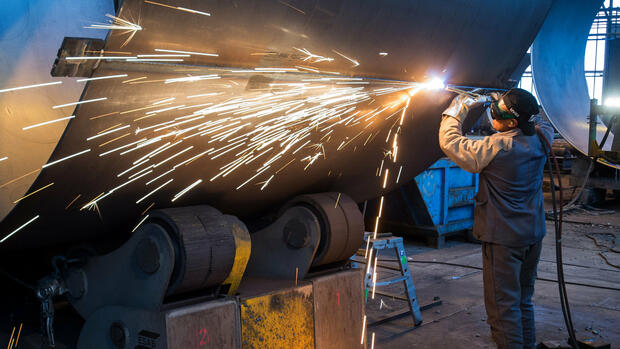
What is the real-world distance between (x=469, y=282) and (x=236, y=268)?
3046mm

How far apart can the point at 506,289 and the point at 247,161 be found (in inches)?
58.6

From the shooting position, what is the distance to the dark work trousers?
2727 millimetres

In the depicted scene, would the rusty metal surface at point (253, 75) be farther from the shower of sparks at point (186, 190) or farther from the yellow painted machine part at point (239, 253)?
the yellow painted machine part at point (239, 253)


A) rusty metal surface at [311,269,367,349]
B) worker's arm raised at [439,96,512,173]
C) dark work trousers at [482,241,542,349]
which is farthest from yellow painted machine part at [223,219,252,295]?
dark work trousers at [482,241,542,349]

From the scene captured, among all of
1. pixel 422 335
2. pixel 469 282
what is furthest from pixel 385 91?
pixel 469 282

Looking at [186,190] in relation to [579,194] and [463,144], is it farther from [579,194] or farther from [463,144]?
[579,194]

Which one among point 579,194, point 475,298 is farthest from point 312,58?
point 579,194

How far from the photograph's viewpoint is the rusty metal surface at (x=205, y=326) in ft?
6.08

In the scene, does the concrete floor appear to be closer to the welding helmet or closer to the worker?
the worker

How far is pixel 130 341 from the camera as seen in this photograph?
190 cm

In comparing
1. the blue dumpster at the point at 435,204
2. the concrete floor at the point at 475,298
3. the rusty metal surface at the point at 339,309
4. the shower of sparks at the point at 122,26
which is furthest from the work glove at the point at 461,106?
the blue dumpster at the point at 435,204

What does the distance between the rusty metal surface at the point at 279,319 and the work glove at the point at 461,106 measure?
3.47 ft

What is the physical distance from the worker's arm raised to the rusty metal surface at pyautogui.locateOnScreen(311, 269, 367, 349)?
2.49 feet

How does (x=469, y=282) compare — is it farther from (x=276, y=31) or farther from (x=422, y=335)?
(x=276, y=31)
